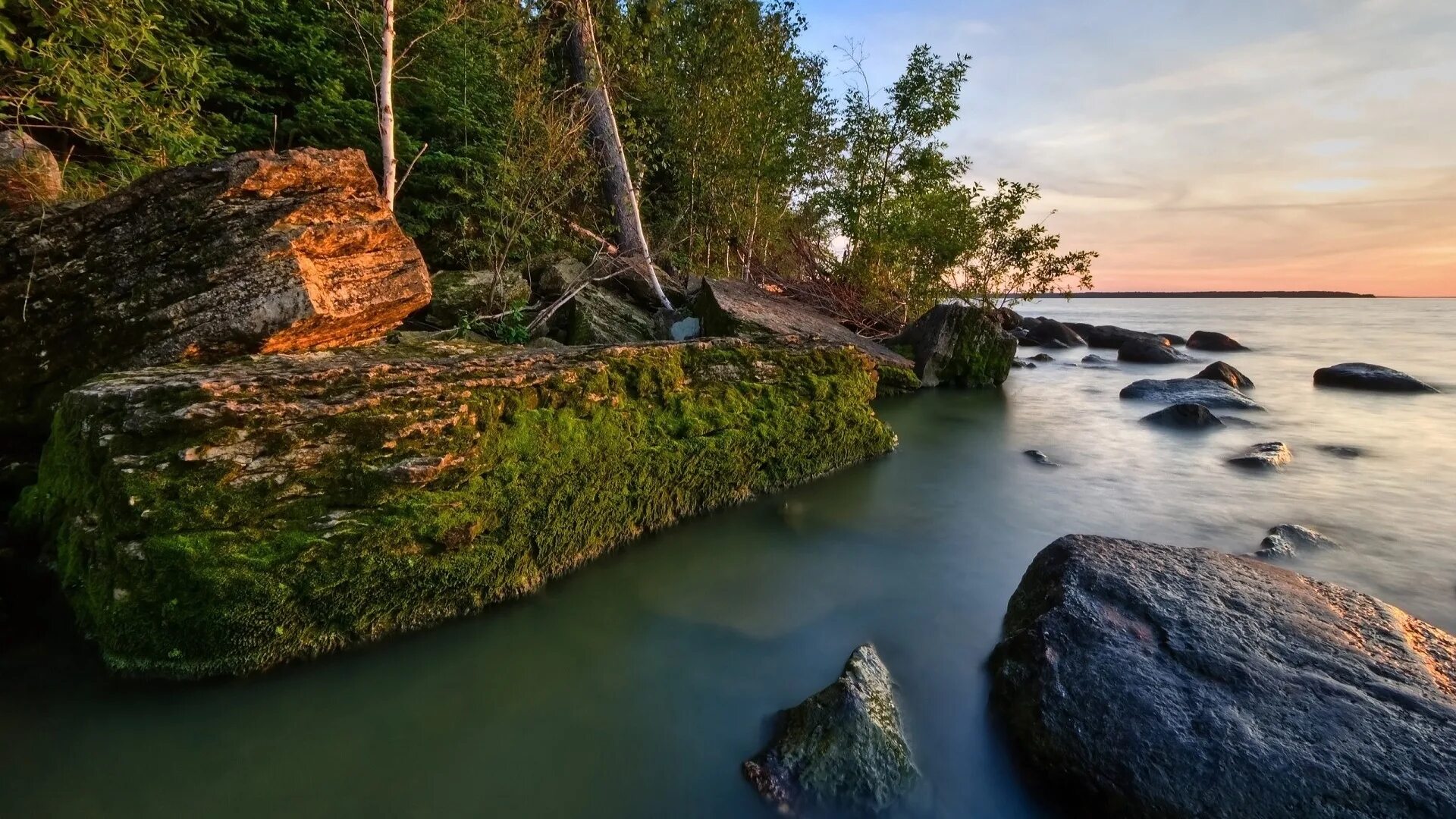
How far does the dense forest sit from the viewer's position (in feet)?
19.6

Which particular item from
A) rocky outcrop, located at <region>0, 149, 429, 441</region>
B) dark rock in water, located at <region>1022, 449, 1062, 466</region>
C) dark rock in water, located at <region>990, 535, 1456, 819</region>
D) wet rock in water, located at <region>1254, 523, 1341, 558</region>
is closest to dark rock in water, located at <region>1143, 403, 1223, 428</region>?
dark rock in water, located at <region>1022, 449, 1062, 466</region>

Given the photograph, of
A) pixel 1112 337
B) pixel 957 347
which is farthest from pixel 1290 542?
pixel 1112 337

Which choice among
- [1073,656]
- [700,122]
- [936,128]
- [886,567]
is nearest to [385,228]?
[886,567]

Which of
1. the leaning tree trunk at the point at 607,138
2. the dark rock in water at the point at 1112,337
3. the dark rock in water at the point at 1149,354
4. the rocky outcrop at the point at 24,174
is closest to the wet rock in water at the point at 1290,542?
the leaning tree trunk at the point at 607,138

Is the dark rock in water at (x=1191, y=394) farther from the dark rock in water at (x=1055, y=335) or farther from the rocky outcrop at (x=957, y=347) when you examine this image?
the dark rock in water at (x=1055, y=335)

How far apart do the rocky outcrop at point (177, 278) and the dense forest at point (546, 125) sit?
1663 millimetres

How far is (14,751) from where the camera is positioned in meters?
2.62

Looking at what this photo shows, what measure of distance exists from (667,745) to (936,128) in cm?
1451

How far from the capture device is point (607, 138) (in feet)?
34.8

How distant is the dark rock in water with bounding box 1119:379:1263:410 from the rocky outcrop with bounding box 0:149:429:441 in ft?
44.8

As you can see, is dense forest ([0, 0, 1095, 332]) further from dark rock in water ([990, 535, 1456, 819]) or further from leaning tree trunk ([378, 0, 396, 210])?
dark rock in water ([990, 535, 1456, 819])

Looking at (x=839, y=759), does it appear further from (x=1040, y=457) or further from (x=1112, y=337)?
(x=1112, y=337)

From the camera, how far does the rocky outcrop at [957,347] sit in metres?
13.2

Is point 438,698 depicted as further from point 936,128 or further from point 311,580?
point 936,128
